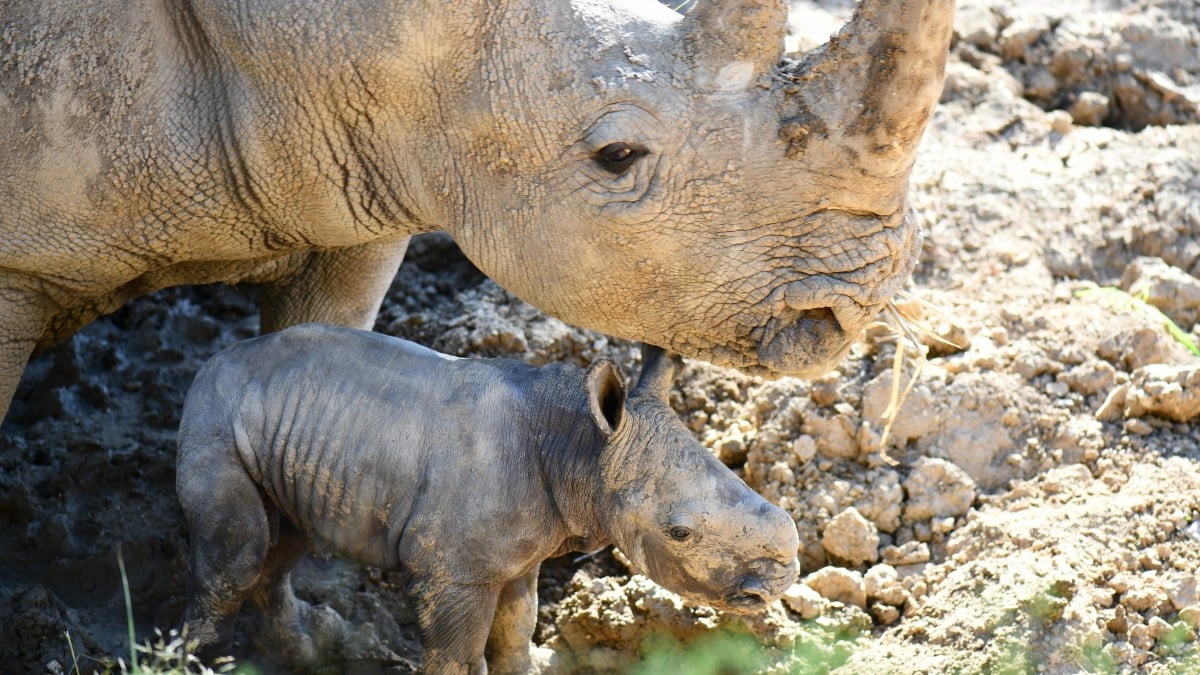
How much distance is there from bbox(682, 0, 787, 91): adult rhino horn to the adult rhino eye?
24 centimetres

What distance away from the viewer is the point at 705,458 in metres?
4.38

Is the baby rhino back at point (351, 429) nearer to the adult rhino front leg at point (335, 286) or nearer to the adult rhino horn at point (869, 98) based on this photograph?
the adult rhino front leg at point (335, 286)

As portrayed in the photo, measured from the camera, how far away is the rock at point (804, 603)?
5.10 m

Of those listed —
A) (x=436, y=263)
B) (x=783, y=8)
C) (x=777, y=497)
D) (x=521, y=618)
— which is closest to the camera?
(x=783, y=8)

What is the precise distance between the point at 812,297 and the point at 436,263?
2989 millimetres

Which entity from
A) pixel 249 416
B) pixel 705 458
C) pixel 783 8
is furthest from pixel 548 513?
pixel 783 8

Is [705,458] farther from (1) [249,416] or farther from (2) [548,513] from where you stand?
(1) [249,416]

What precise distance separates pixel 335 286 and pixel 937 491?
84.2 inches

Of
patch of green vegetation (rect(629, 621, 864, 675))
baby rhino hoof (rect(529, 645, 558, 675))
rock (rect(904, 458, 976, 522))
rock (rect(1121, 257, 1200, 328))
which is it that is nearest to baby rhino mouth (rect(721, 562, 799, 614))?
patch of green vegetation (rect(629, 621, 864, 675))

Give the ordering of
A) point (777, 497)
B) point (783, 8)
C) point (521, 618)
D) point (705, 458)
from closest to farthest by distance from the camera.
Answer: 1. point (783, 8)
2. point (705, 458)
3. point (521, 618)
4. point (777, 497)

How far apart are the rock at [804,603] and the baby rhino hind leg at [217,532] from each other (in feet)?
5.46

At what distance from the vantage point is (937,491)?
→ 5406mm

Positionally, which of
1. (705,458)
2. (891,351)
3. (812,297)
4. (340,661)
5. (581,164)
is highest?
(581,164)

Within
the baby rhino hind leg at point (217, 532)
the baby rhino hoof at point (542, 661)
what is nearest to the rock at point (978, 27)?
the baby rhino hoof at point (542, 661)
